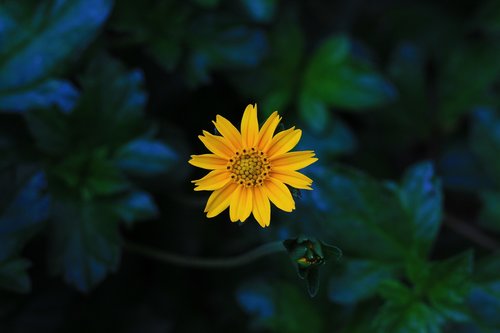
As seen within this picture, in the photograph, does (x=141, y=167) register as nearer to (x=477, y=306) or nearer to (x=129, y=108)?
(x=129, y=108)

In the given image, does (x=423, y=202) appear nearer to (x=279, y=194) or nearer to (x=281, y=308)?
(x=281, y=308)

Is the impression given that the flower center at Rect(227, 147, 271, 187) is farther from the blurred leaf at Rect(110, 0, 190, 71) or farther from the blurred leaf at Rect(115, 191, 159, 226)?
the blurred leaf at Rect(110, 0, 190, 71)

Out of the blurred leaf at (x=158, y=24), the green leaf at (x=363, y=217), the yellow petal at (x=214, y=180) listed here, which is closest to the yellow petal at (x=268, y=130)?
the yellow petal at (x=214, y=180)

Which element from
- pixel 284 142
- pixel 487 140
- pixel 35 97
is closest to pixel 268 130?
pixel 284 142

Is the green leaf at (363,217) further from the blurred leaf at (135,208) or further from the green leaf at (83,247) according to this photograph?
the green leaf at (83,247)

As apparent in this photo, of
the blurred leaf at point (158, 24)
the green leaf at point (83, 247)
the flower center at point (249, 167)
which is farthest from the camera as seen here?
the blurred leaf at point (158, 24)

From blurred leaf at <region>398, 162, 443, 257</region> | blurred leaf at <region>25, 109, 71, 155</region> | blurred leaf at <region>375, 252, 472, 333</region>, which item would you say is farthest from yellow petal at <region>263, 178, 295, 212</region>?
blurred leaf at <region>25, 109, 71, 155</region>
